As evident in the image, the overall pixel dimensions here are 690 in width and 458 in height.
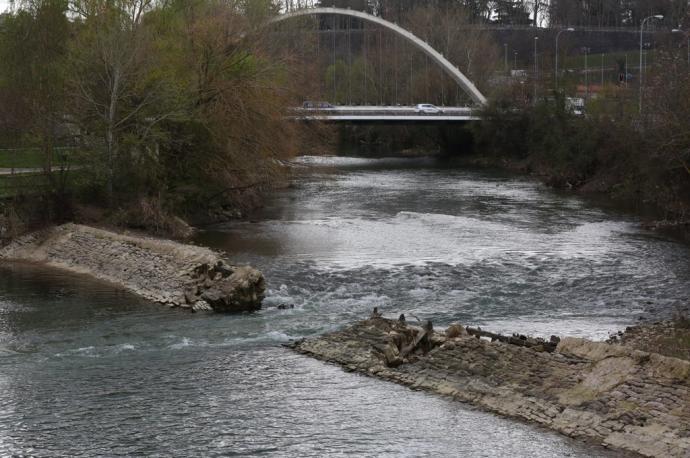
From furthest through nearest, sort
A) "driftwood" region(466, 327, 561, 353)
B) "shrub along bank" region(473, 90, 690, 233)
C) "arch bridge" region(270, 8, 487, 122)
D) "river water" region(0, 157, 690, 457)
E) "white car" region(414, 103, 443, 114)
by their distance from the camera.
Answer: "white car" region(414, 103, 443, 114) < "arch bridge" region(270, 8, 487, 122) < "shrub along bank" region(473, 90, 690, 233) < "driftwood" region(466, 327, 561, 353) < "river water" region(0, 157, 690, 457)

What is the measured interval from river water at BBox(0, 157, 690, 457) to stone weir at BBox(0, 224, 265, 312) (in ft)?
2.32

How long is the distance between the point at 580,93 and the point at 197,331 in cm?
5517

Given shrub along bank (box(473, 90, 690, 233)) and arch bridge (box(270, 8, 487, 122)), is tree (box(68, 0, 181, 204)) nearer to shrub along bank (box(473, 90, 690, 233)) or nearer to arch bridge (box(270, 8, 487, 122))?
shrub along bank (box(473, 90, 690, 233))

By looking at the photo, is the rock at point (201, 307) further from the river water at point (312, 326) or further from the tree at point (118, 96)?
the tree at point (118, 96)

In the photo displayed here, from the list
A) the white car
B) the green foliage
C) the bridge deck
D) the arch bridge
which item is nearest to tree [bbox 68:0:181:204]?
the green foliage

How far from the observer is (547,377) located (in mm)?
15406

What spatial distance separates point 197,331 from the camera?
1992cm

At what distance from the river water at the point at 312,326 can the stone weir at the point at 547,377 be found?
489 mm

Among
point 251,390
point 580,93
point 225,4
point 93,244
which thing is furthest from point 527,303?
point 580,93

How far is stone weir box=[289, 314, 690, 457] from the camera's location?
13656 mm

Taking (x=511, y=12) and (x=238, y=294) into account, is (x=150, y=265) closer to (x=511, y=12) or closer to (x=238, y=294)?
(x=238, y=294)

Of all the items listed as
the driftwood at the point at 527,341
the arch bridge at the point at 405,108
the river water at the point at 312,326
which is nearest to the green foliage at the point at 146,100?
the river water at the point at 312,326

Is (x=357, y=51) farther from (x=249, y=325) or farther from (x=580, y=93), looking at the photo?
(x=249, y=325)

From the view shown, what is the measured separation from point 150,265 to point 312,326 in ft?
22.3
